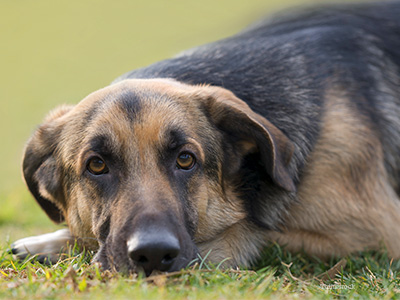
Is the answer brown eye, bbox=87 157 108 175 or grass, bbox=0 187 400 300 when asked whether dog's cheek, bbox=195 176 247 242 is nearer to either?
grass, bbox=0 187 400 300

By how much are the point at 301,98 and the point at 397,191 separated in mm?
1405

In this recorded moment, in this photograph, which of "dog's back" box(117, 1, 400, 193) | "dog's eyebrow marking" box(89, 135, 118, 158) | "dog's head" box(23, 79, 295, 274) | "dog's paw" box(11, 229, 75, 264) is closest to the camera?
"dog's head" box(23, 79, 295, 274)

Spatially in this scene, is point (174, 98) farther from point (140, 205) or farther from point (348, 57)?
point (348, 57)

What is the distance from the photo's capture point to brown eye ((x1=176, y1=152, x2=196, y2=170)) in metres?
4.27

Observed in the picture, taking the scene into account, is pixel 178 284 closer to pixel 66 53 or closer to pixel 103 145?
pixel 103 145

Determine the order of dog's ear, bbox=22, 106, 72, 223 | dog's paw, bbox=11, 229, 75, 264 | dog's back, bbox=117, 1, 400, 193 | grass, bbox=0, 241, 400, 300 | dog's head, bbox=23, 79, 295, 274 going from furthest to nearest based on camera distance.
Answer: dog's back, bbox=117, 1, 400, 193 → dog's paw, bbox=11, 229, 75, 264 → dog's ear, bbox=22, 106, 72, 223 → dog's head, bbox=23, 79, 295, 274 → grass, bbox=0, 241, 400, 300

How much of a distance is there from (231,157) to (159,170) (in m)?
0.84

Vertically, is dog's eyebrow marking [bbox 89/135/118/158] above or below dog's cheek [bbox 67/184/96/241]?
above

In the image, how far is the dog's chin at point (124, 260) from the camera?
3.70 m

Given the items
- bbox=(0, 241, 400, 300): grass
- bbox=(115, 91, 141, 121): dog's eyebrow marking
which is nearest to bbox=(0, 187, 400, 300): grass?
bbox=(0, 241, 400, 300): grass

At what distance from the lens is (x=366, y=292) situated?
146 inches

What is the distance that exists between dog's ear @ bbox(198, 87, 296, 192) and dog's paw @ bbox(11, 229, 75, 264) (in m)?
1.72

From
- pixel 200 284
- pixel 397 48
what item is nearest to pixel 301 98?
pixel 397 48

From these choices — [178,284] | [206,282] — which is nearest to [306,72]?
[206,282]
